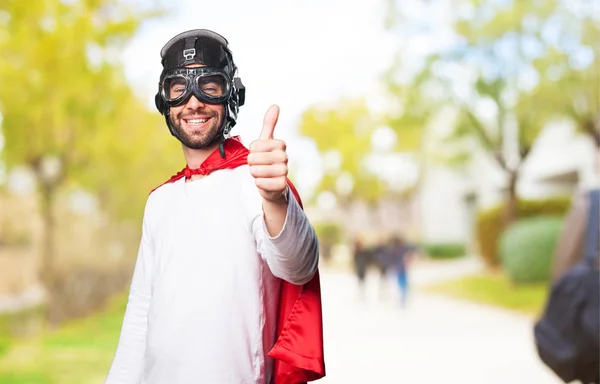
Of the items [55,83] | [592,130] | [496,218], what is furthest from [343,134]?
[55,83]

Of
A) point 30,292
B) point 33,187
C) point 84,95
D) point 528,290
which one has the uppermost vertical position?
point 84,95

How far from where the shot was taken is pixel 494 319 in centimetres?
1370

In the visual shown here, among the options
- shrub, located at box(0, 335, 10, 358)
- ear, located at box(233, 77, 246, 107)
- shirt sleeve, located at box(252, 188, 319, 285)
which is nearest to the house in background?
shrub, located at box(0, 335, 10, 358)

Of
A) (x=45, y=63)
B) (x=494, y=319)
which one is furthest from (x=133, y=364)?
(x=494, y=319)

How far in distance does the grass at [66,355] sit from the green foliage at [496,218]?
11733 mm

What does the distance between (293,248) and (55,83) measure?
9567mm

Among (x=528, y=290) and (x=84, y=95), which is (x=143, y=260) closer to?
(x=84, y=95)

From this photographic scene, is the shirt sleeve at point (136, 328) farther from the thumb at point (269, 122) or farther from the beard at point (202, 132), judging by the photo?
the thumb at point (269, 122)

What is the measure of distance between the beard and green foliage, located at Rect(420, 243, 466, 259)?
3562 centimetres

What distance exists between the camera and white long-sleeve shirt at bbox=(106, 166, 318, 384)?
2.01 metres

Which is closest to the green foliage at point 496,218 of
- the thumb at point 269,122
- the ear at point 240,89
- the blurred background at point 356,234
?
the blurred background at point 356,234

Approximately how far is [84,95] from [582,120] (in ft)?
32.8

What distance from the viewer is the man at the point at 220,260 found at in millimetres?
1942

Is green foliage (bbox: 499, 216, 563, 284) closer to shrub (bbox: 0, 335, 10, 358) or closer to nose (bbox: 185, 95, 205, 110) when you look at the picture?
shrub (bbox: 0, 335, 10, 358)
